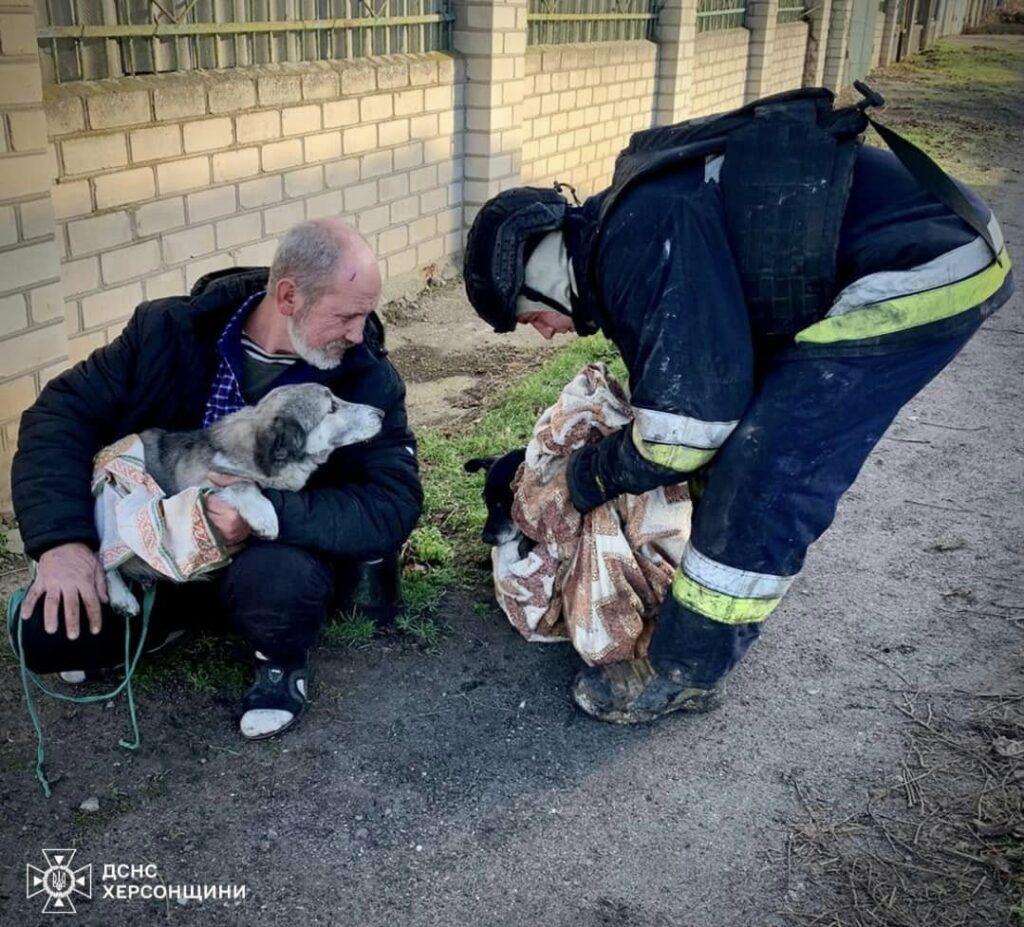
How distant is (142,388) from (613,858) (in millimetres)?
1873

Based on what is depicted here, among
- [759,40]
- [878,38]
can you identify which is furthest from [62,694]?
[878,38]

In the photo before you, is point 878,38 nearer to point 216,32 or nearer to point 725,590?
point 216,32

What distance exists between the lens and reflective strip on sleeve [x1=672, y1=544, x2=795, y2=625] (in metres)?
2.96

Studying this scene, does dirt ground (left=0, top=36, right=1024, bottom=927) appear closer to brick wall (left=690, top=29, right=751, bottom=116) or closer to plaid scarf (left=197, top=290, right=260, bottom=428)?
plaid scarf (left=197, top=290, right=260, bottom=428)

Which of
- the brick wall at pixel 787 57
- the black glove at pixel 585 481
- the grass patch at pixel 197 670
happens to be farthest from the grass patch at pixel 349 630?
the brick wall at pixel 787 57

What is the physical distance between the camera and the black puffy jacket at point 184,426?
299cm

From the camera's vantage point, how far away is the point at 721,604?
9.82 feet

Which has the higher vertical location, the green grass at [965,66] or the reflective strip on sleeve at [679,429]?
the reflective strip on sleeve at [679,429]

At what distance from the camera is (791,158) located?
2.76 meters

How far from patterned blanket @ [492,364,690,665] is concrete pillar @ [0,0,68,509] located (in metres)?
2.00

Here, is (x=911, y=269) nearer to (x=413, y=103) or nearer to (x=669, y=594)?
(x=669, y=594)

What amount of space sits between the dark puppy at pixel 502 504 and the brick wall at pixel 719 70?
935 centimetres

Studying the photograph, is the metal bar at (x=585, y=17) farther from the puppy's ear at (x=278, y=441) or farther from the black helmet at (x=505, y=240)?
the puppy's ear at (x=278, y=441)

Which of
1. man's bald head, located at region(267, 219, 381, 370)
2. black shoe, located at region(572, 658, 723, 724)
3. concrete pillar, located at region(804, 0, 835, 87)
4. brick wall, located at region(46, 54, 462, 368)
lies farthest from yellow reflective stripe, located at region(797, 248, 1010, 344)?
concrete pillar, located at region(804, 0, 835, 87)
